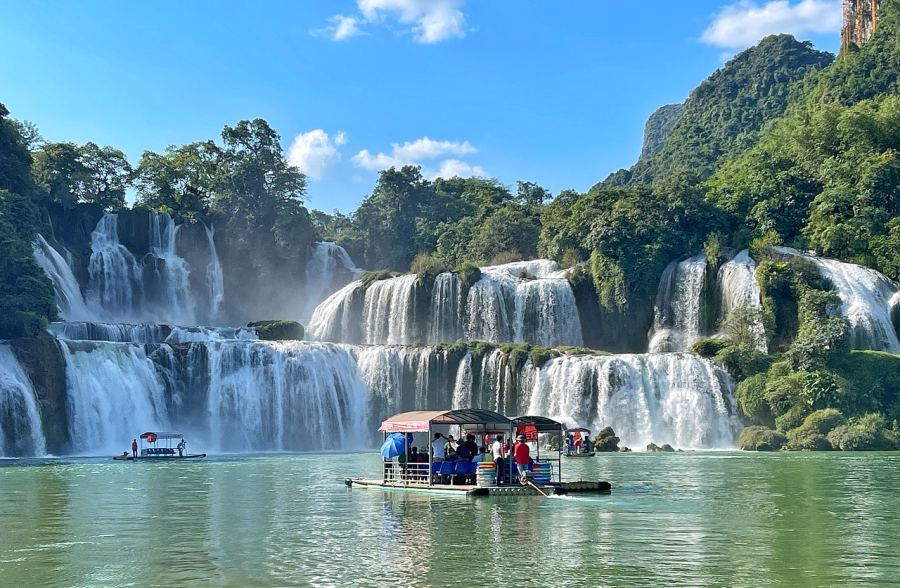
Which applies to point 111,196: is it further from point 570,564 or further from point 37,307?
point 570,564

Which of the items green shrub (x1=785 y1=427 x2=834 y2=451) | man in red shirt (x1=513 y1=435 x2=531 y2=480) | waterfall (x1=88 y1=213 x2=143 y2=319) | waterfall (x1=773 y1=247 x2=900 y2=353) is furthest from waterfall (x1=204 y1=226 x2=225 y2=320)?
man in red shirt (x1=513 y1=435 x2=531 y2=480)

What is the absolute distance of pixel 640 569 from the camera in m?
16.0

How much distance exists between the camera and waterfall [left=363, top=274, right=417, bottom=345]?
69062 millimetres

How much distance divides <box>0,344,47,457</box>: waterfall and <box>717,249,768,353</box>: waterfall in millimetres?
38003

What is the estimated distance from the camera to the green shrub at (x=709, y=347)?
56.9m

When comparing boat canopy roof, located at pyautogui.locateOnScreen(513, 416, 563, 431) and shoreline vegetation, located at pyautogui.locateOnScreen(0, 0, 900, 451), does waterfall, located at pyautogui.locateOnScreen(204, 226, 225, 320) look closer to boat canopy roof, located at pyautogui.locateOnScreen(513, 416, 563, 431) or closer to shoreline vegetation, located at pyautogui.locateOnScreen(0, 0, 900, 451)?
shoreline vegetation, located at pyautogui.locateOnScreen(0, 0, 900, 451)

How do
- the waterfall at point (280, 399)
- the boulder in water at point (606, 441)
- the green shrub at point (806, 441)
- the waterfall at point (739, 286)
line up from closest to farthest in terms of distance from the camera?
the green shrub at point (806, 441)
the boulder in water at point (606, 441)
the waterfall at point (280, 399)
the waterfall at point (739, 286)

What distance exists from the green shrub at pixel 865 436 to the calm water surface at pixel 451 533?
1528cm

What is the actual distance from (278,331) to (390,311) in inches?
289

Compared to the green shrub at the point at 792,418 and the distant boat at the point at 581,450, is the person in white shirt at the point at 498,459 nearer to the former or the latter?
the distant boat at the point at 581,450

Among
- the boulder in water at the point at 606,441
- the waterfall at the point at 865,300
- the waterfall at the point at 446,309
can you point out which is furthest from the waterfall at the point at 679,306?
the boulder in water at the point at 606,441

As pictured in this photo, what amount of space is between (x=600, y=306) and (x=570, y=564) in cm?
5163

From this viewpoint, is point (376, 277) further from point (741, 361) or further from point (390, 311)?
point (741, 361)

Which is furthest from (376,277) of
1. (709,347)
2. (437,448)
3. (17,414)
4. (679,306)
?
(437,448)
